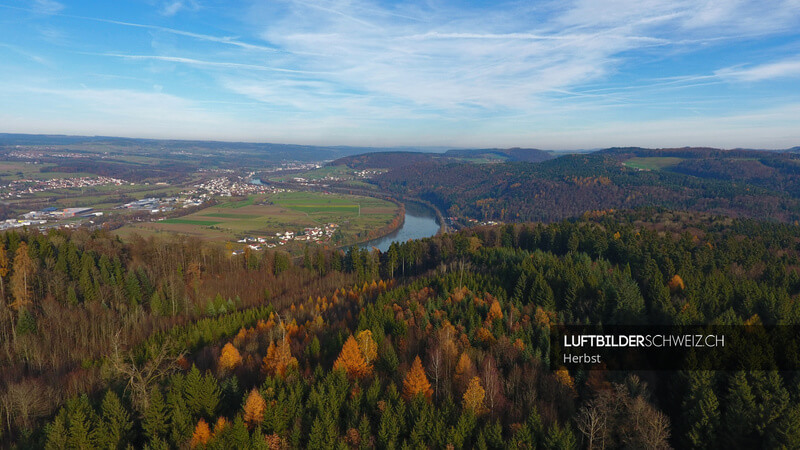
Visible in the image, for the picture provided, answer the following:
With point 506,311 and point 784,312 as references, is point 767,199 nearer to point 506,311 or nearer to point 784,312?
point 784,312

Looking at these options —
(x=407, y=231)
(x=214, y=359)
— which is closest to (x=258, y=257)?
(x=214, y=359)

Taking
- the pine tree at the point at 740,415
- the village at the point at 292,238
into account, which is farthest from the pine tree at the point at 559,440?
the village at the point at 292,238

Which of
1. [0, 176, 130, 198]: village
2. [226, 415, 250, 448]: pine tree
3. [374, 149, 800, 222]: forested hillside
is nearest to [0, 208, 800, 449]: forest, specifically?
[226, 415, 250, 448]: pine tree

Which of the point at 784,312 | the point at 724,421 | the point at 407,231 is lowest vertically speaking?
the point at 407,231

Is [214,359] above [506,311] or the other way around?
the other way around

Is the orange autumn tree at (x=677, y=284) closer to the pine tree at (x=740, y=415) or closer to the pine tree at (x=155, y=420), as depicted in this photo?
the pine tree at (x=740, y=415)
